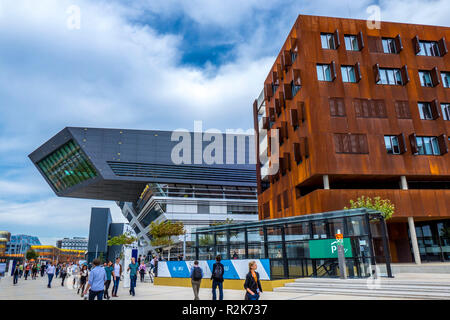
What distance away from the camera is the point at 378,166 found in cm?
3325

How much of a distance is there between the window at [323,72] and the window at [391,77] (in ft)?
17.9

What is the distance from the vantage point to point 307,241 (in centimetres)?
1872

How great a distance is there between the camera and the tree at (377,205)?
29241 mm

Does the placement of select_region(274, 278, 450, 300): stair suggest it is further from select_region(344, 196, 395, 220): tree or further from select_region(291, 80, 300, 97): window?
select_region(291, 80, 300, 97): window

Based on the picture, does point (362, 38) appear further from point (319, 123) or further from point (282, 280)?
point (282, 280)

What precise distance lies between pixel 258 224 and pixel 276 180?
938 inches

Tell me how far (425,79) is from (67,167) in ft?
222

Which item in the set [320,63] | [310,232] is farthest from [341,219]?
[320,63]

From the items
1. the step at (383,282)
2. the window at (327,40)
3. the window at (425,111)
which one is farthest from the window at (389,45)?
the step at (383,282)

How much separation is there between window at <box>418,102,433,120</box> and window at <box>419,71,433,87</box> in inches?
85.9

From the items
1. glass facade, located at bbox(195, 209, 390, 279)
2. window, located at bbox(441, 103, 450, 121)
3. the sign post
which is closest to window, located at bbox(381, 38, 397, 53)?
window, located at bbox(441, 103, 450, 121)

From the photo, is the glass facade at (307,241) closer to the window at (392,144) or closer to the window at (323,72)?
the window at (392,144)

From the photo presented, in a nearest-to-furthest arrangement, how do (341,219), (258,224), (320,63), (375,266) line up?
(375,266) < (341,219) < (258,224) < (320,63)

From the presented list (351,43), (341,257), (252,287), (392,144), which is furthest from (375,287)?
(351,43)
